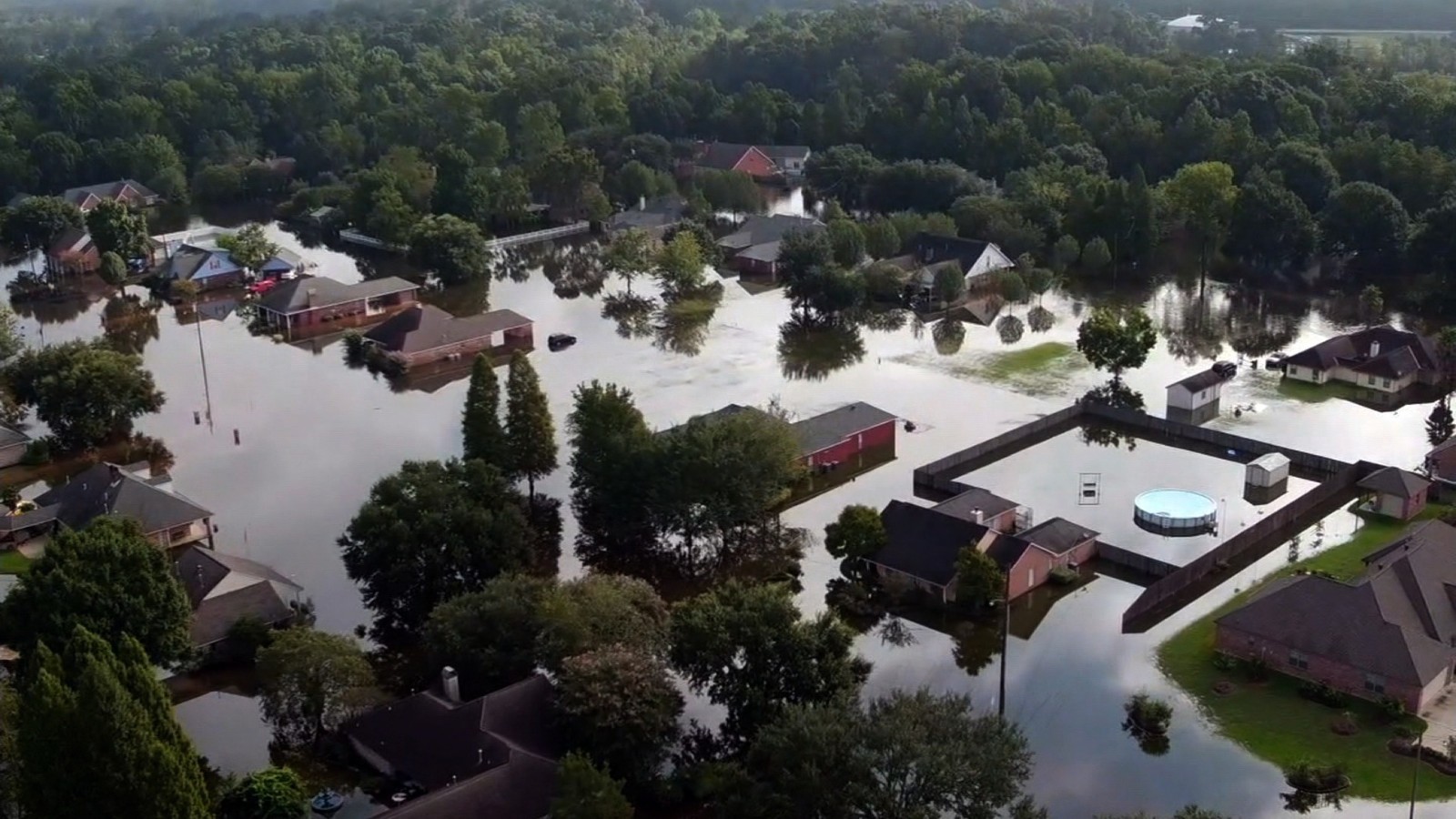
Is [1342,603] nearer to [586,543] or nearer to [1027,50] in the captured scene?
[586,543]

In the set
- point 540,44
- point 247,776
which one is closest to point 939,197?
point 247,776

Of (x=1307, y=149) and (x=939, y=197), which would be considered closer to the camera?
(x=1307, y=149)

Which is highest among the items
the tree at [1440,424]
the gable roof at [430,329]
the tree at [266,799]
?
the gable roof at [430,329]

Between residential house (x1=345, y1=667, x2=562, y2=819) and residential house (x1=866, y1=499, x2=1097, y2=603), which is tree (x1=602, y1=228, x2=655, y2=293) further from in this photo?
residential house (x1=345, y1=667, x2=562, y2=819)

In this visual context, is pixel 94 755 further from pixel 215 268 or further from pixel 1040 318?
pixel 215 268

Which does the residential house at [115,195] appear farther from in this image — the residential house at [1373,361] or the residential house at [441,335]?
the residential house at [1373,361]

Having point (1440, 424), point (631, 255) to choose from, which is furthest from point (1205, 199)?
point (631, 255)

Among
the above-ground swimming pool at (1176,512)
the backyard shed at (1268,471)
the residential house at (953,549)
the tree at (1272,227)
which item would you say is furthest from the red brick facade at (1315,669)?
the tree at (1272,227)
